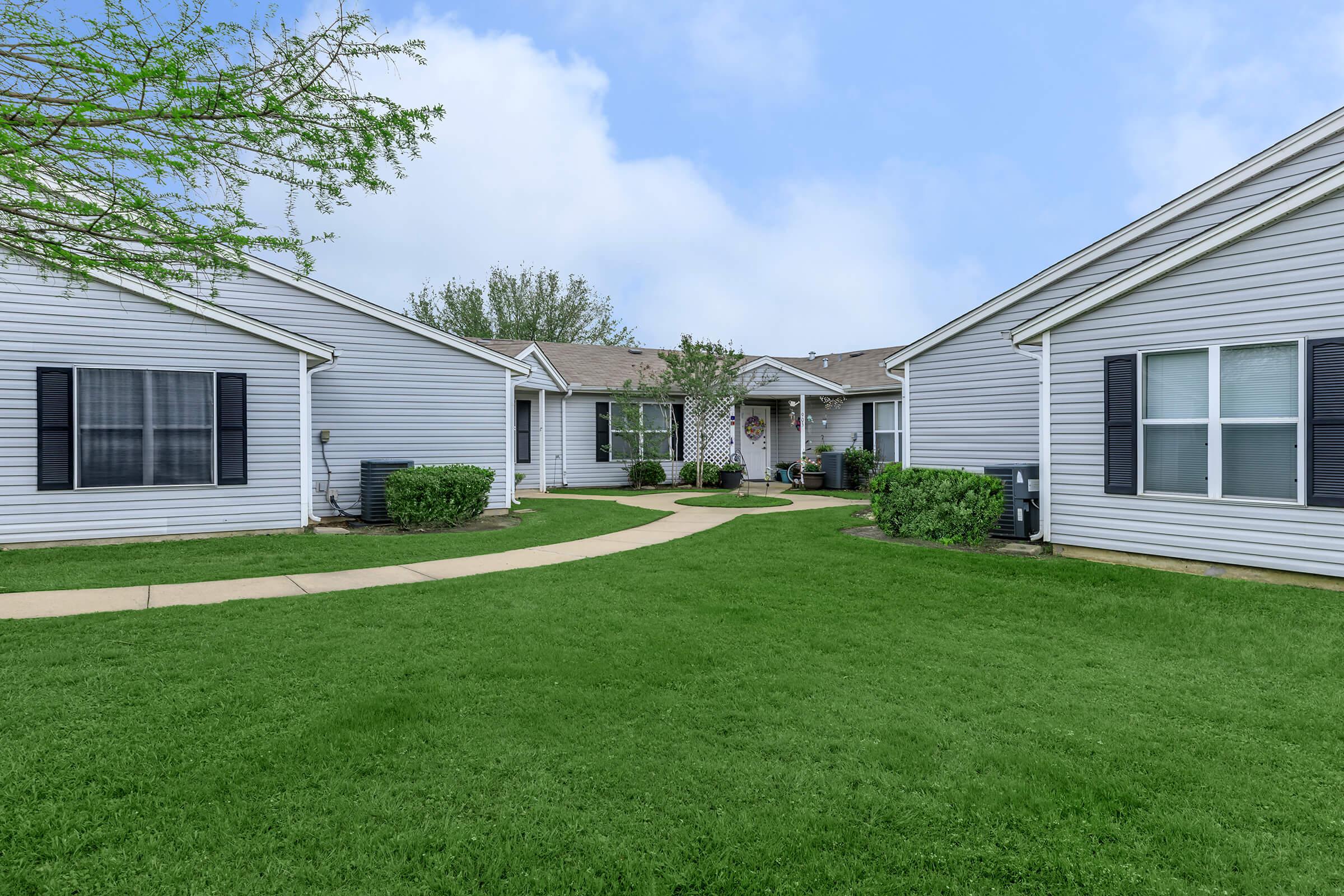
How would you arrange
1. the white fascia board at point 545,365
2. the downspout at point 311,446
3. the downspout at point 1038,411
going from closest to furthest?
1. the downspout at point 1038,411
2. the downspout at point 311,446
3. the white fascia board at point 545,365

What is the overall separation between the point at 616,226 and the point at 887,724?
29345 millimetres

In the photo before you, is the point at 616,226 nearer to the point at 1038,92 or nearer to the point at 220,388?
the point at 1038,92

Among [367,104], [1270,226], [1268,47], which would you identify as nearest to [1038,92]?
[1268,47]

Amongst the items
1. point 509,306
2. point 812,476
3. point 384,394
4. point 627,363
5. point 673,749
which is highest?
point 509,306

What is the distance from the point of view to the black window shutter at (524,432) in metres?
17.5

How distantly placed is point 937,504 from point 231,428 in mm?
9269

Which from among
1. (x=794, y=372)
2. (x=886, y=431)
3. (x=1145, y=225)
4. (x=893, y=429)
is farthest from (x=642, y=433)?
(x=1145, y=225)

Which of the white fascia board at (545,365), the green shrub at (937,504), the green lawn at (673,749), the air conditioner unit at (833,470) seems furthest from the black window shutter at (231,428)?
the air conditioner unit at (833,470)

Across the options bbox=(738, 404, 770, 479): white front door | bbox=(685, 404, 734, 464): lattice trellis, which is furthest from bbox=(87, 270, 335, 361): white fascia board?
bbox=(738, 404, 770, 479): white front door

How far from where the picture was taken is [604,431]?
18422 millimetres

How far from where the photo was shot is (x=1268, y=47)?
1295 cm

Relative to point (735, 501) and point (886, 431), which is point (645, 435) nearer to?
point (735, 501)

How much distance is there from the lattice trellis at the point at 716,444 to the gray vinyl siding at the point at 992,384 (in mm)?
7810

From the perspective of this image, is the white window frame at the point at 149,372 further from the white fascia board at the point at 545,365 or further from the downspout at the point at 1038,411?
the downspout at the point at 1038,411
